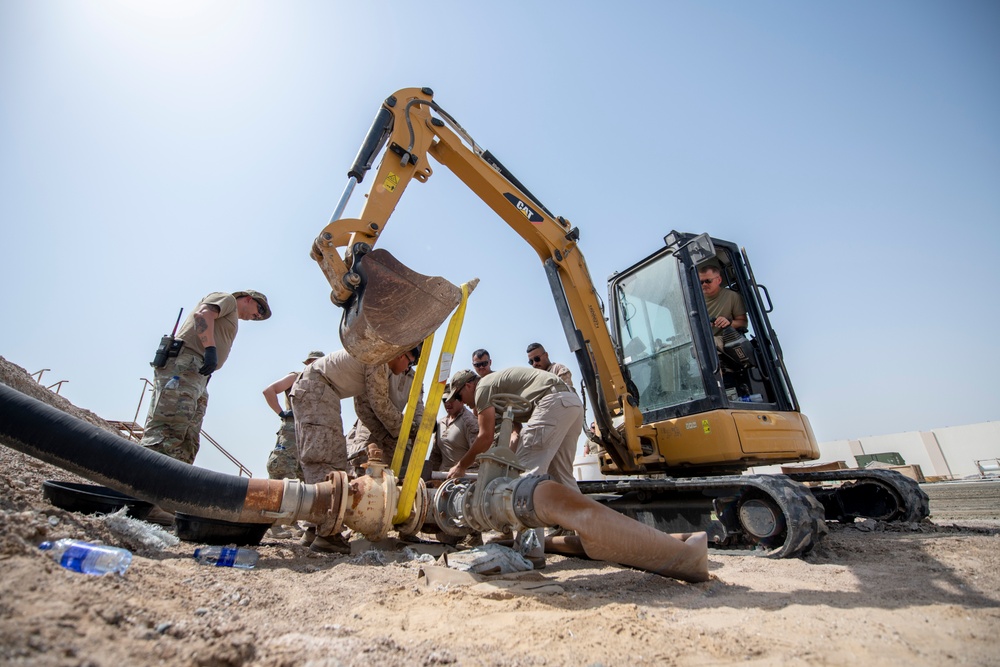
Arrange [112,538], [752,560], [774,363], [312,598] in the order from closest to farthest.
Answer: [312,598]
[112,538]
[752,560]
[774,363]

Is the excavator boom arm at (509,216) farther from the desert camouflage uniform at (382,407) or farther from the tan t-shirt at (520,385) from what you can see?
the desert camouflage uniform at (382,407)

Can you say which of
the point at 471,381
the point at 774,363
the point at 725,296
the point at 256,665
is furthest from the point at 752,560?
the point at 256,665

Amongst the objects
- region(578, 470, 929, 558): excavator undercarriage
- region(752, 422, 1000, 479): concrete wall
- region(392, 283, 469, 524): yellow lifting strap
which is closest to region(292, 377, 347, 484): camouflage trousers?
region(392, 283, 469, 524): yellow lifting strap

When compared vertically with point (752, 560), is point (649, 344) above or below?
above

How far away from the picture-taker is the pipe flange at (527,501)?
2.33 m

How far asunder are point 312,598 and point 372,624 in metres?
0.40

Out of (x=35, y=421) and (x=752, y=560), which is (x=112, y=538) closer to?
(x=35, y=421)

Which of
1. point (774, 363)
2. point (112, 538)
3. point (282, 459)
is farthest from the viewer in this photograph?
point (282, 459)

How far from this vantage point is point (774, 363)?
4.66 meters

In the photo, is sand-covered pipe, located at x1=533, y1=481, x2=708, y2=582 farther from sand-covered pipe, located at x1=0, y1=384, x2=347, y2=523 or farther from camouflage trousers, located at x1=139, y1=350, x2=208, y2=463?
camouflage trousers, located at x1=139, y1=350, x2=208, y2=463

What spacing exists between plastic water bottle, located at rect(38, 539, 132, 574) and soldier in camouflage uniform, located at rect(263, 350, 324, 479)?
385 cm

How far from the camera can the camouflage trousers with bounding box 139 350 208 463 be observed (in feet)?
13.1

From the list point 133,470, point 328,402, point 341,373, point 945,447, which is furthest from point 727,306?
point 945,447

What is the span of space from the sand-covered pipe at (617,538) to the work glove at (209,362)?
3.38m
